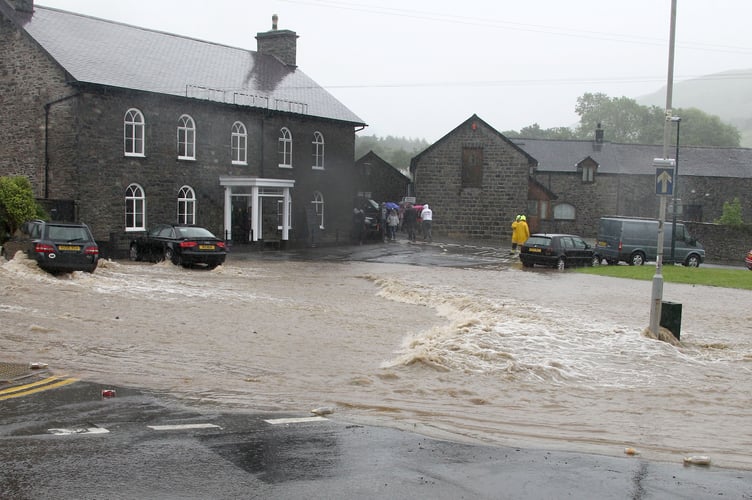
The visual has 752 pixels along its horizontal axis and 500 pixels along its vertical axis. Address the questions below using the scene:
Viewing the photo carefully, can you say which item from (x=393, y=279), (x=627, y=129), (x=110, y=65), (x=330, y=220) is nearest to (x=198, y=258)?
(x=393, y=279)

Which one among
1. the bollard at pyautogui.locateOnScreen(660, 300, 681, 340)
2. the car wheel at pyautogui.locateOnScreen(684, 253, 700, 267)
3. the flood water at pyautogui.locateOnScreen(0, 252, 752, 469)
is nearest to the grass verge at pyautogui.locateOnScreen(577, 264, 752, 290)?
the flood water at pyautogui.locateOnScreen(0, 252, 752, 469)

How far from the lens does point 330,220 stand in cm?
4422

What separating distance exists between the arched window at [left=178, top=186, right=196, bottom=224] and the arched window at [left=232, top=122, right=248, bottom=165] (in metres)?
2.99

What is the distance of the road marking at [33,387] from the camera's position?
9.31 metres

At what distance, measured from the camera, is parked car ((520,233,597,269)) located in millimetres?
30922

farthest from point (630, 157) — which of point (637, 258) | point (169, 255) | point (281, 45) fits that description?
point (169, 255)

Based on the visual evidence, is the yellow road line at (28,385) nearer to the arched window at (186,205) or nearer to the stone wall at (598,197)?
the arched window at (186,205)

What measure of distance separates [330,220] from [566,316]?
26986 mm

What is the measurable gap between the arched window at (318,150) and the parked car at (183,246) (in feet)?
51.6

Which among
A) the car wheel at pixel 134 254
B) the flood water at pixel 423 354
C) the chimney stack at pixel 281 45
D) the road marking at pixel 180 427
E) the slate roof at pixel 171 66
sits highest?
the chimney stack at pixel 281 45

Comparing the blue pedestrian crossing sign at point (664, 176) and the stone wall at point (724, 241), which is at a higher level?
the blue pedestrian crossing sign at point (664, 176)

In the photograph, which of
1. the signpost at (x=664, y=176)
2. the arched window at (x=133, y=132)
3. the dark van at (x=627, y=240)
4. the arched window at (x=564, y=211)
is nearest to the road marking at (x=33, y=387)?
the signpost at (x=664, y=176)

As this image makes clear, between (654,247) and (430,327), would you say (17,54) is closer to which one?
(430,327)

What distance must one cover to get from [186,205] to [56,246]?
46.6 feet
